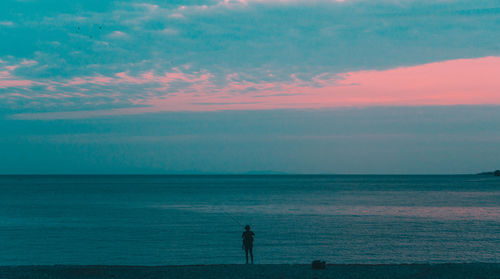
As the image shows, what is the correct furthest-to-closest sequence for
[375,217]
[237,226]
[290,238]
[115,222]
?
[375,217] → [115,222] → [237,226] → [290,238]

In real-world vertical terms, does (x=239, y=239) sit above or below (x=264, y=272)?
below

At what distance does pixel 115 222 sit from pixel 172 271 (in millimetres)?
30379

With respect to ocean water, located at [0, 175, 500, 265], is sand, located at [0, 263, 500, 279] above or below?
above

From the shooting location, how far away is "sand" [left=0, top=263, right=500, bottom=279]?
1797cm

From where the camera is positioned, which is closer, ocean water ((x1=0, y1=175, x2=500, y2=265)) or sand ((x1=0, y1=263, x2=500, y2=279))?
sand ((x1=0, y1=263, x2=500, y2=279))

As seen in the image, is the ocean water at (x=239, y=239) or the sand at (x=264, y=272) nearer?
the sand at (x=264, y=272)

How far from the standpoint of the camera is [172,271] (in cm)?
1922

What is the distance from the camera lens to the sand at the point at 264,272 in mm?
17969

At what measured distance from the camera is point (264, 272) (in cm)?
1866

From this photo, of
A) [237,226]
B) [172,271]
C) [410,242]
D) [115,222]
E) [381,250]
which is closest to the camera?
[172,271]

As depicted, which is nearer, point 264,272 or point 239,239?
point 264,272

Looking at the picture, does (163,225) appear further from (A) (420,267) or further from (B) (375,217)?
(A) (420,267)

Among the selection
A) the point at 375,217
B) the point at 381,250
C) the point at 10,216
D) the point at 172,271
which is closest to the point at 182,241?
the point at 381,250

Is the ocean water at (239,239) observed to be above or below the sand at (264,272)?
below
